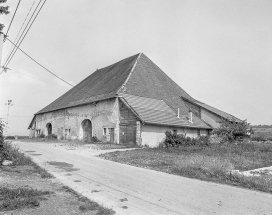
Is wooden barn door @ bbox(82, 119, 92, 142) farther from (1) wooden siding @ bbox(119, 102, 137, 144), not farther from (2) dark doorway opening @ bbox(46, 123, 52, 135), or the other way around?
(2) dark doorway opening @ bbox(46, 123, 52, 135)

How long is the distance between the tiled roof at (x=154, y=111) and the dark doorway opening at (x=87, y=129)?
6437mm

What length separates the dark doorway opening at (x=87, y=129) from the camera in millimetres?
27253

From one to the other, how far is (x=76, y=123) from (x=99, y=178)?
2193cm

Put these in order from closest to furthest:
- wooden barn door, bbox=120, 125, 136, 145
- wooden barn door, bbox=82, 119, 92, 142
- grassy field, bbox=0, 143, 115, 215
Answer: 1. grassy field, bbox=0, 143, 115, 215
2. wooden barn door, bbox=120, 125, 136, 145
3. wooden barn door, bbox=82, 119, 92, 142

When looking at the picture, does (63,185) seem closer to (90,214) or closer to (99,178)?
(99,178)

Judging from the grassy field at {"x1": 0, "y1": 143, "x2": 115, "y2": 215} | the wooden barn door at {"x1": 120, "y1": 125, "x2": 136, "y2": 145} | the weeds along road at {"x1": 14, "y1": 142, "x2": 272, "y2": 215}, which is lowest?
the weeds along road at {"x1": 14, "y1": 142, "x2": 272, "y2": 215}

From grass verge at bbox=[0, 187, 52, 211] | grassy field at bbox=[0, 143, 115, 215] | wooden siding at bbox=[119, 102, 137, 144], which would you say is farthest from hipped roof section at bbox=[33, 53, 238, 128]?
grass verge at bbox=[0, 187, 52, 211]

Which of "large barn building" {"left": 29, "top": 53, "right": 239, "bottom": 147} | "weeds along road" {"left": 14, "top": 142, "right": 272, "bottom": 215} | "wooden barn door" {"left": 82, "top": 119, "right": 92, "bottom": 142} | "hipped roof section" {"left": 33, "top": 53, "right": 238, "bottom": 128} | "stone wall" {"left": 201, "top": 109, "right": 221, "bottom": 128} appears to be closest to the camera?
"weeds along road" {"left": 14, "top": 142, "right": 272, "bottom": 215}

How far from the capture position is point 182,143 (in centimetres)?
1972

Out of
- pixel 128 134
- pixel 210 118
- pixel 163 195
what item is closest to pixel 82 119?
pixel 128 134

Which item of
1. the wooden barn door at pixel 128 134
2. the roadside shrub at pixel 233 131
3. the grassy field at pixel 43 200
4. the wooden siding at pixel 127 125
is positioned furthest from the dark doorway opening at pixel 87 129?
the grassy field at pixel 43 200

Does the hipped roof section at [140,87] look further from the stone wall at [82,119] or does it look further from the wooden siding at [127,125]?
the wooden siding at [127,125]

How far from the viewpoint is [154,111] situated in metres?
23.9

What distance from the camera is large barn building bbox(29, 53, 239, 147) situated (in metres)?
22.2
